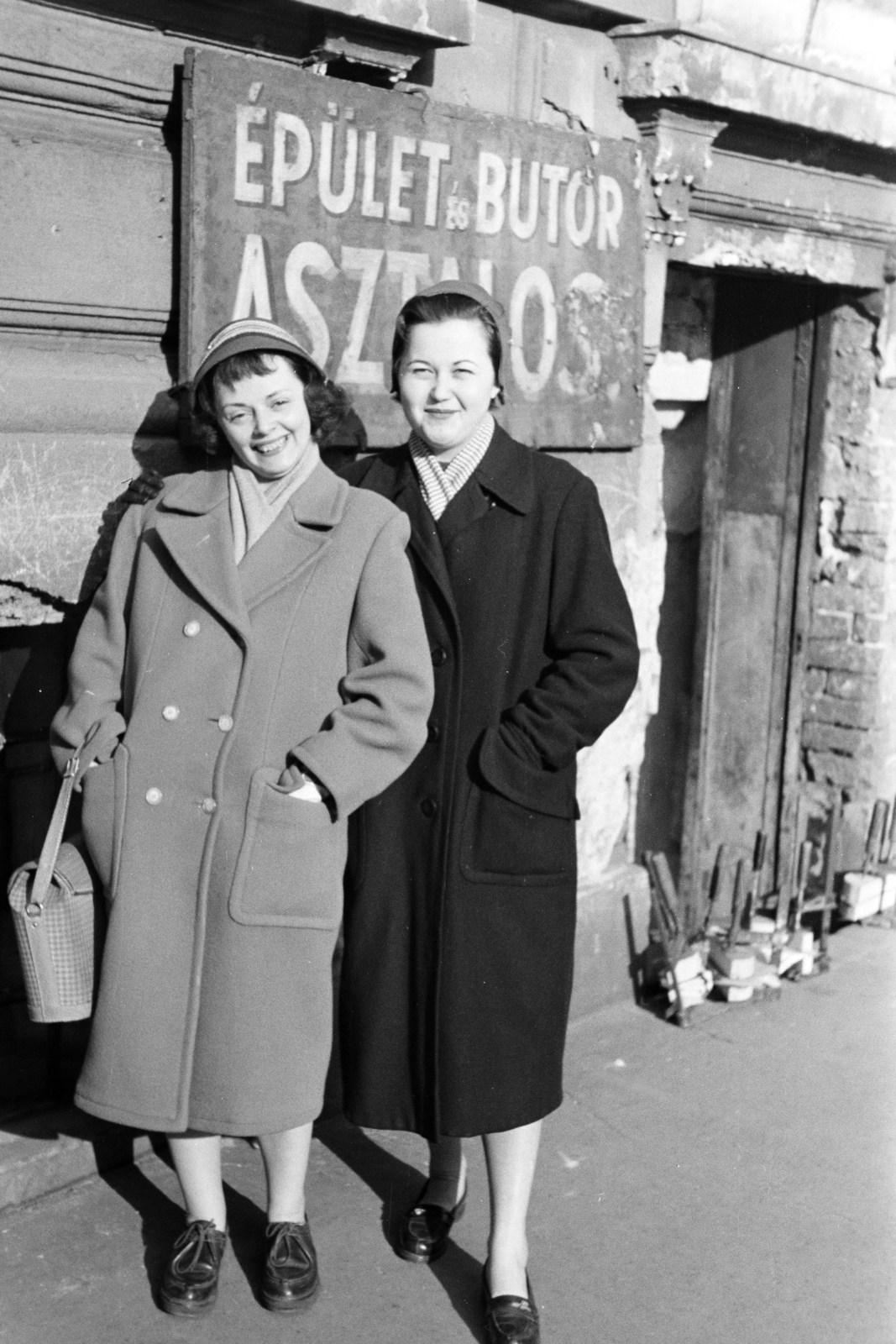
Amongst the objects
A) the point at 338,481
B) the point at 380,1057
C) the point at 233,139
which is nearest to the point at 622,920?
the point at 380,1057

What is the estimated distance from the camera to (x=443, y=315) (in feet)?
9.62

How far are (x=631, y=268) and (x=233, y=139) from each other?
4.37 ft

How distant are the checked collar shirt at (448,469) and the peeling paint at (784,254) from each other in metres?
1.88

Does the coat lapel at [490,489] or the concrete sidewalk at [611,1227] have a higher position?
the coat lapel at [490,489]

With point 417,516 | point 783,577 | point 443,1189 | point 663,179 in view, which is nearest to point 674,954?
point 443,1189

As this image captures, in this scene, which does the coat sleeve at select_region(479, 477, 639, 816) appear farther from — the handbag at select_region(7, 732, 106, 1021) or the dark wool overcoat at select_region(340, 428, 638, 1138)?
the handbag at select_region(7, 732, 106, 1021)

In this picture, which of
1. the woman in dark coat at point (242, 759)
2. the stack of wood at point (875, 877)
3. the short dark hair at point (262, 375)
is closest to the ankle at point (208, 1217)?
the woman in dark coat at point (242, 759)

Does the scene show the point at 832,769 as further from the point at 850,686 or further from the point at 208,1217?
the point at 208,1217

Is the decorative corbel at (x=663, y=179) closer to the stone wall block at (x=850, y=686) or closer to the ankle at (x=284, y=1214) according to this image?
the stone wall block at (x=850, y=686)

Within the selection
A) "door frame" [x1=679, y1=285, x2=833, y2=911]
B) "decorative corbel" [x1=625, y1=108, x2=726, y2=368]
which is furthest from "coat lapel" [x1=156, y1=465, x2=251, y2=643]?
"door frame" [x1=679, y1=285, x2=833, y2=911]

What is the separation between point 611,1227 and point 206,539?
5.65 feet

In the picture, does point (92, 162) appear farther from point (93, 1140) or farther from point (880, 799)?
point (880, 799)

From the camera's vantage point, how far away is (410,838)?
3.04 m

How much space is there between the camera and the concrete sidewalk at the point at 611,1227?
3.07 meters
